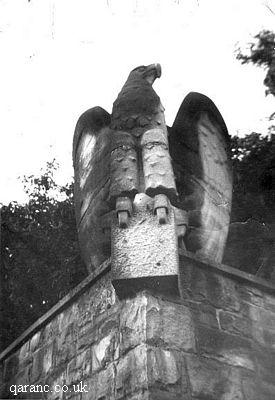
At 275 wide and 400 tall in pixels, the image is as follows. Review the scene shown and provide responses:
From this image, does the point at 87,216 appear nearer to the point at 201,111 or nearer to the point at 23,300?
the point at 201,111

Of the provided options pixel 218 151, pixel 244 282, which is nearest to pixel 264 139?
pixel 218 151

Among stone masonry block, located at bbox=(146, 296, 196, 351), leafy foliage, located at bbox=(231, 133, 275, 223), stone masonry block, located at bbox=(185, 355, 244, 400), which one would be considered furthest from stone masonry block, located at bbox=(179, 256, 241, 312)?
leafy foliage, located at bbox=(231, 133, 275, 223)

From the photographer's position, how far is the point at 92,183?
428 centimetres

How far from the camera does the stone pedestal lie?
328 cm

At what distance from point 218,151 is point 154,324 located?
1.70 metres

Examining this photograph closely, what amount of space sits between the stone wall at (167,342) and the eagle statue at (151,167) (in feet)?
1.06

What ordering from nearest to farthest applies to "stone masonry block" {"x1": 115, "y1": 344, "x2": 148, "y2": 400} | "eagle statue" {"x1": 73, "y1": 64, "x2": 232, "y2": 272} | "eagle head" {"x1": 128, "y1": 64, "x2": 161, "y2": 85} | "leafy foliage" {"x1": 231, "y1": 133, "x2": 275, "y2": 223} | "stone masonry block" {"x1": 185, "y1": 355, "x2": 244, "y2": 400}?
"stone masonry block" {"x1": 115, "y1": 344, "x2": 148, "y2": 400}, "stone masonry block" {"x1": 185, "y1": 355, "x2": 244, "y2": 400}, "eagle statue" {"x1": 73, "y1": 64, "x2": 232, "y2": 272}, "eagle head" {"x1": 128, "y1": 64, "x2": 161, "y2": 85}, "leafy foliage" {"x1": 231, "y1": 133, "x2": 275, "y2": 223}

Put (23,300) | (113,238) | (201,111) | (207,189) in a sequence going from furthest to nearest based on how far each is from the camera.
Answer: (23,300) → (201,111) → (207,189) → (113,238)

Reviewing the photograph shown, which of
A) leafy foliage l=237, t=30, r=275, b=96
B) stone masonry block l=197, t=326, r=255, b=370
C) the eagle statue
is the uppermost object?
leafy foliage l=237, t=30, r=275, b=96

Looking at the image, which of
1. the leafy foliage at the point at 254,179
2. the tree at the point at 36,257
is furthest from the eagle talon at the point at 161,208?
the tree at the point at 36,257

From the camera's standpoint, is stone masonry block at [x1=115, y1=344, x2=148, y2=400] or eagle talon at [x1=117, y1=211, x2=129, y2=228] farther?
eagle talon at [x1=117, y1=211, x2=129, y2=228]

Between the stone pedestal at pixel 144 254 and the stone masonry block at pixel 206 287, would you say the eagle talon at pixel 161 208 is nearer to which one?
the stone pedestal at pixel 144 254

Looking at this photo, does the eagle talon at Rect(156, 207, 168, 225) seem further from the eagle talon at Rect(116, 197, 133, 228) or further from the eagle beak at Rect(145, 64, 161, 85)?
the eagle beak at Rect(145, 64, 161, 85)

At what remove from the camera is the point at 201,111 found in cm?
438
